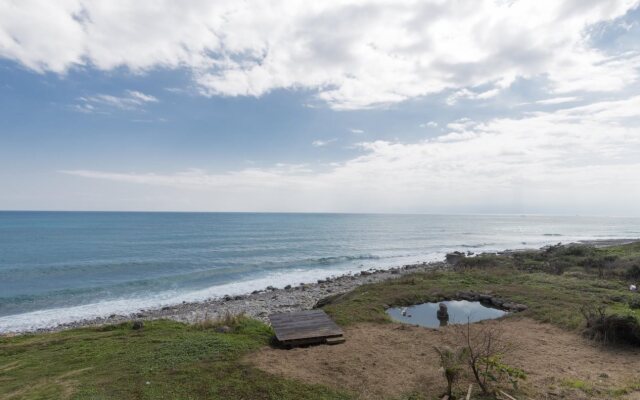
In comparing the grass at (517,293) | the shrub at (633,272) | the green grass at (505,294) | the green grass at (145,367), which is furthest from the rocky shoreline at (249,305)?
the shrub at (633,272)

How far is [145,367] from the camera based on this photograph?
10.2m

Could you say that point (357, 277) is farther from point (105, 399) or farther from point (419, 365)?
point (105, 399)

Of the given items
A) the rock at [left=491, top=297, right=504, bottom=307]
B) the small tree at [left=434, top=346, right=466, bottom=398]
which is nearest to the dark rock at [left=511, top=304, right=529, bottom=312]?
the rock at [left=491, top=297, right=504, bottom=307]

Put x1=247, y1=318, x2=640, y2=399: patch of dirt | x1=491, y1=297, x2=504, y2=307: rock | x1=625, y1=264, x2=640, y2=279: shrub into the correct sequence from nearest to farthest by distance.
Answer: x1=247, y1=318, x2=640, y2=399: patch of dirt, x1=491, y1=297, x2=504, y2=307: rock, x1=625, y1=264, x2=640, y2=279: shrub

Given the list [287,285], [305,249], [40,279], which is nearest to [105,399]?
[287,285]

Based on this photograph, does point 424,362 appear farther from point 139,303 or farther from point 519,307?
point 139,303

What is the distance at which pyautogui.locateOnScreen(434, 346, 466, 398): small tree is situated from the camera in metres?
8.23

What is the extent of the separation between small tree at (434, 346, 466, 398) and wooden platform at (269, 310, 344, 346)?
3795 millimetres

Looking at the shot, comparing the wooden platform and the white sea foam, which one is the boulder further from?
the white sea foam

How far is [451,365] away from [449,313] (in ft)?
28.3

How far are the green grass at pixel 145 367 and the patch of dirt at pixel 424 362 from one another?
82 cm

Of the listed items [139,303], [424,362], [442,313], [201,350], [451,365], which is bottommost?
[139,303]

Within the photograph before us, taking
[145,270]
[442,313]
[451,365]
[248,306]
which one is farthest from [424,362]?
[145,270]

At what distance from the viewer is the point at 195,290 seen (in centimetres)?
3219
